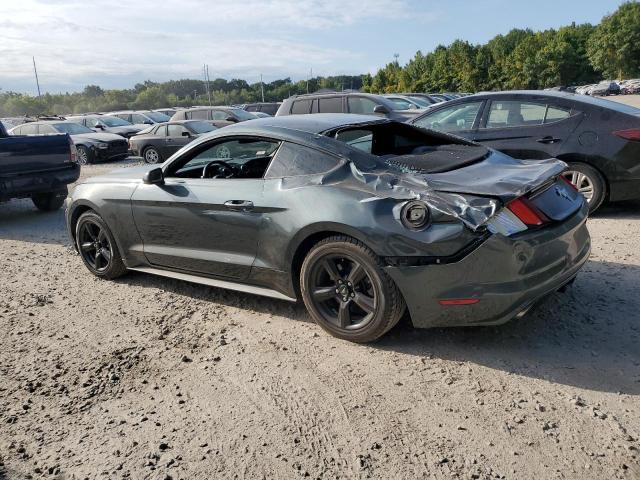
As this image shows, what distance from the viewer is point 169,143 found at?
52.5 feet

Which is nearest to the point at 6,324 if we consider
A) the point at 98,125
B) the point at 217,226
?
the point at 217,226

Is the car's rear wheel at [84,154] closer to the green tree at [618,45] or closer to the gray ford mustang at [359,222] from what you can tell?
the gray ford mustang at [359,222]

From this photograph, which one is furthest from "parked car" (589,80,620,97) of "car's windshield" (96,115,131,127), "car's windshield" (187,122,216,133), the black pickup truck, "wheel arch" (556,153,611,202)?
the black pickup truck

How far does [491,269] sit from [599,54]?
86969 millimetres

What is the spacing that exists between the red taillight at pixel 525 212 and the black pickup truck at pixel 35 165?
25.5 feet

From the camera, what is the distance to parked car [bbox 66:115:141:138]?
21370 millimetres

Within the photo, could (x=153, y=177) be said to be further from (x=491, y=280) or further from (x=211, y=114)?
(x=211, y=114)

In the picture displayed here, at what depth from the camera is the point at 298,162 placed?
4023 mm

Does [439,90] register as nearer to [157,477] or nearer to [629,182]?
[629,182]

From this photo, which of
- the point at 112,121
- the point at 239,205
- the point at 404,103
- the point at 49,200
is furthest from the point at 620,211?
the point at 112,121

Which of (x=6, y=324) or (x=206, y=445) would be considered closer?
(x=206, y=445)

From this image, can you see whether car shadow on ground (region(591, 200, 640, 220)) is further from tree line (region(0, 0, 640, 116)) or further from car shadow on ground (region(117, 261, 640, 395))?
tree line (region(0, 0, 640, 116))

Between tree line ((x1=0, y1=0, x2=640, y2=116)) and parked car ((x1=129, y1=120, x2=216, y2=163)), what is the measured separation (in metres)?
53.5

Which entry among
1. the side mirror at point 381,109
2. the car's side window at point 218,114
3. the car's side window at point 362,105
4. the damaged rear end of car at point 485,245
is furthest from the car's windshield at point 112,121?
the damaged rear end of car at point 485,245
